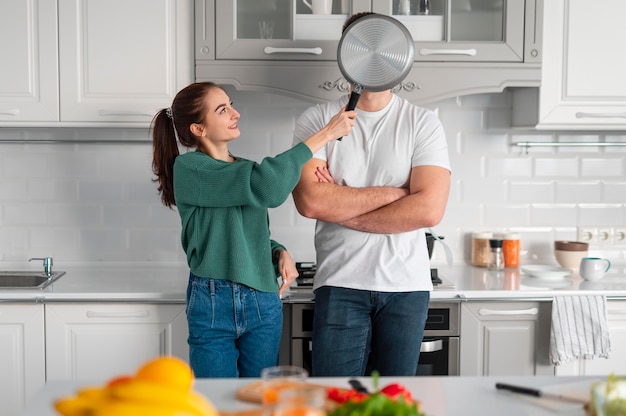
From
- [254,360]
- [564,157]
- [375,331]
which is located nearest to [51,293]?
[254,360]

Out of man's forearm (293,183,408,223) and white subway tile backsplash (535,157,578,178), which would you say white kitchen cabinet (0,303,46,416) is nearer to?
man's forearm (293,183,408,223)

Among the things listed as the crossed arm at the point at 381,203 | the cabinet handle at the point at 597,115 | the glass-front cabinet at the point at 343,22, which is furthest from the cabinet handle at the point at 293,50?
the cabinet handle at the point at 597,115

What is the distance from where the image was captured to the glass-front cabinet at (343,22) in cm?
285

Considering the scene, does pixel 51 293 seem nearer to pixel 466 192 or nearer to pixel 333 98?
pixel 333 98

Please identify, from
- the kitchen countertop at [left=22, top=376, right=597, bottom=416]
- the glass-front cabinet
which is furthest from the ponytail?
the kitchen countertop at [left=22, top=376, right=597, bottom=416]

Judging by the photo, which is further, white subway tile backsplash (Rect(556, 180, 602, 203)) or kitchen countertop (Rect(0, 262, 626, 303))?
white subway tile backsplash (Rect(556, 180, 602, 203))

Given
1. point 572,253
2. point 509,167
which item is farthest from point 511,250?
point 509,167

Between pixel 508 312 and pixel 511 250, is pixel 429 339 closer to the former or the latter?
pixel 508 312

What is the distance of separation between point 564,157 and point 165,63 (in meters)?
1.67

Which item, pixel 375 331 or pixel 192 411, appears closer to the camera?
pixel 192 411

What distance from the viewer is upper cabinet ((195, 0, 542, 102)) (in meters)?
2.85

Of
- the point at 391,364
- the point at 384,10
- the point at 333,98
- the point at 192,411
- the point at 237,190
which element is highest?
the point at 384,10

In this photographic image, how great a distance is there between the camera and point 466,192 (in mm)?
3318

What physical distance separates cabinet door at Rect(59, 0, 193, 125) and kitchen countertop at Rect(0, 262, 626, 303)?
1.94 feet
